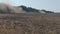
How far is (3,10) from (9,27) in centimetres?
13

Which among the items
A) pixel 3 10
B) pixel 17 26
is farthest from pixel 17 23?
pixel 3 10

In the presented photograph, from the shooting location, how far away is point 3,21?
103 cm

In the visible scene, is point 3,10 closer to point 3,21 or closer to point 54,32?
point 3,21

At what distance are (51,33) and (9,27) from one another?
0.29m

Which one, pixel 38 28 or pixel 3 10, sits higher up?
pixel 3 10

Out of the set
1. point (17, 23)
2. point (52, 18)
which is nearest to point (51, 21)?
point (52, 18)

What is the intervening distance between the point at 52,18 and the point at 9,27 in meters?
0.30

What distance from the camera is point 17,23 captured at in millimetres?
1038

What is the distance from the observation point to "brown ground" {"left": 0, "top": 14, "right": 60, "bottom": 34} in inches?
40.5

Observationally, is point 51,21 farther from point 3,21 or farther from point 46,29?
point 3,21

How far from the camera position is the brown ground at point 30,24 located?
3.37 feet

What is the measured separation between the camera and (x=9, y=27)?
1032 millimetres

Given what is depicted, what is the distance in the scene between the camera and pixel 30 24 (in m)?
1.04

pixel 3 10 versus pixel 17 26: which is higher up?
pixel 3 10
